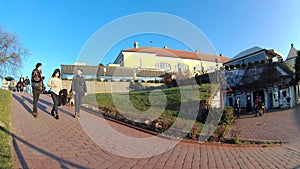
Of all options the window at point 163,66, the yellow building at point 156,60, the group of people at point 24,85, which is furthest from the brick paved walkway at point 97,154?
the window at point 163,66

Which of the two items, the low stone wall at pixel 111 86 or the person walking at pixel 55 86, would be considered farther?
the low stone wall at pixel 111 86

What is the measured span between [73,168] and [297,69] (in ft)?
90.4

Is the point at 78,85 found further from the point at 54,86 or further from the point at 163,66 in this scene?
the point at 163,66

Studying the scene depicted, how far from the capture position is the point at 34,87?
6.29m

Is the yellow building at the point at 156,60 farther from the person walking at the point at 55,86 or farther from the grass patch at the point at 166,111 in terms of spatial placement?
the person walking at the point at 55,86

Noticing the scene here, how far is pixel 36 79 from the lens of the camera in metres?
6.32

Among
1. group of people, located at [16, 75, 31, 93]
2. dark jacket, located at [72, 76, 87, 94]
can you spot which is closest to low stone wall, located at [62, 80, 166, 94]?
group of people, located at [16, 75, 31, 93]

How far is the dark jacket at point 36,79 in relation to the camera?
248 inches

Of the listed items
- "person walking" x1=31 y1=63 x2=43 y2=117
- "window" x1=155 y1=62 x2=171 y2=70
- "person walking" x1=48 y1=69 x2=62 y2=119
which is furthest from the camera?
"window" x1=155 y1=62 x2=171 y2=70

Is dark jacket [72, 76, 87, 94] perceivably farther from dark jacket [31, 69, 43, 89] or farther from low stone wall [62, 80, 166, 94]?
low stone wall [62, 80, 166, 94]

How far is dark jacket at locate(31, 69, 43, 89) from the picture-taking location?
6296mm

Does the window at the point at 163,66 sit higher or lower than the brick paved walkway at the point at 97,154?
higher

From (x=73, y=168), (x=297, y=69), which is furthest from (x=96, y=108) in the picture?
(x=297, y=69)

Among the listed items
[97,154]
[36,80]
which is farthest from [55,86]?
[97,154]
